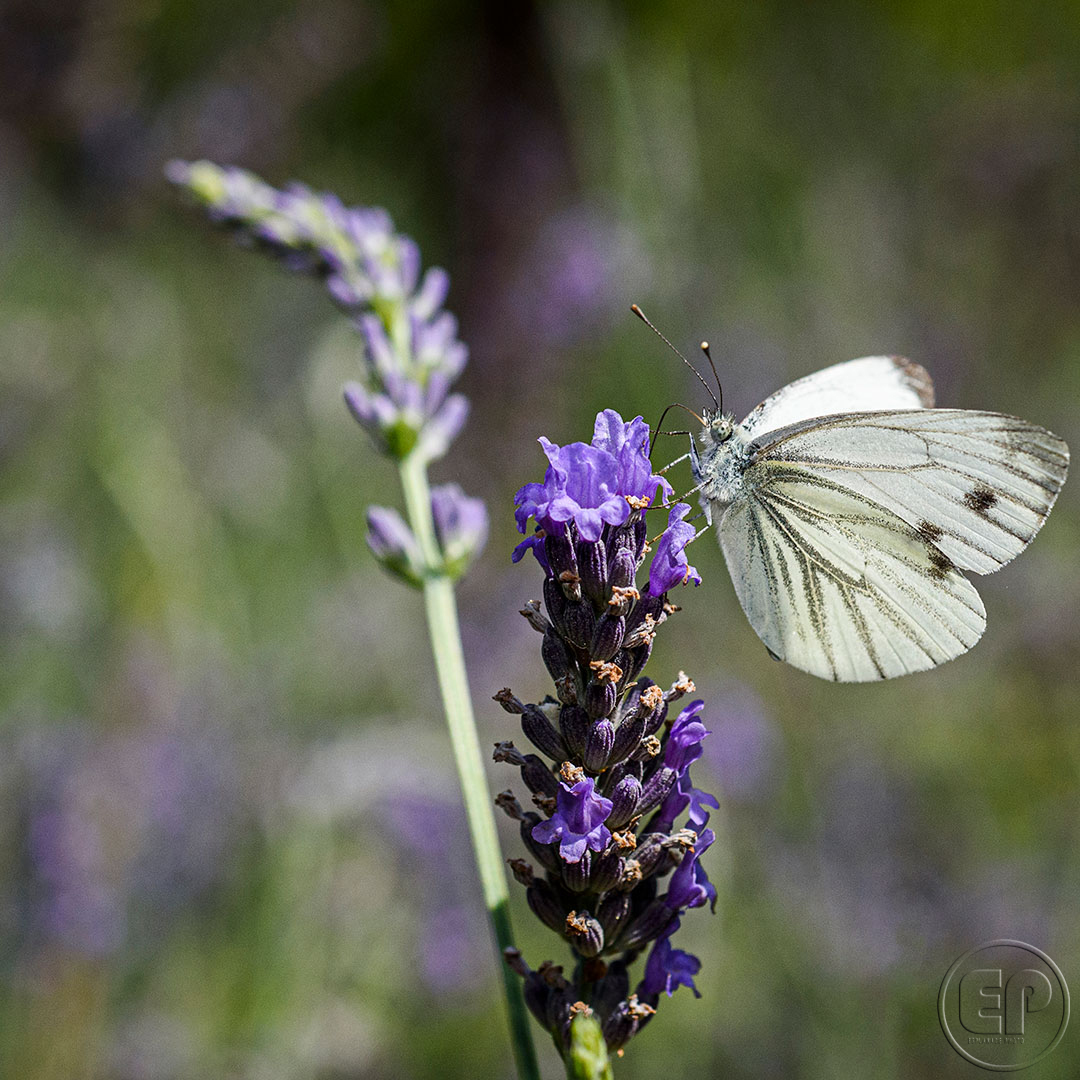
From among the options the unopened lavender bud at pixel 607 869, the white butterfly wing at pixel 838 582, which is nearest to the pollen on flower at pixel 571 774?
the unopened lavender bud at pixel 607 869

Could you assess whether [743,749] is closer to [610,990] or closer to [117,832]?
[117,832]

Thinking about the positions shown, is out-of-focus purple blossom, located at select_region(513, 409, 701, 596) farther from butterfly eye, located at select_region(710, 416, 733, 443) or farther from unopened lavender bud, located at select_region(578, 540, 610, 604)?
butterfly eye, located at select_region(710, 416, 733, 443)

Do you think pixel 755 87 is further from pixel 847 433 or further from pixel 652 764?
pixel 652 764

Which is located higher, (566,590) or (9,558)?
(9,558)

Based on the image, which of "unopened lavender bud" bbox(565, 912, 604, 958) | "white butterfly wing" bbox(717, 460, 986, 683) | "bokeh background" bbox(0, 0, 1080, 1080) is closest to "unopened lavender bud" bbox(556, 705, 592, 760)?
"unopened lavender bud" bbox(565, 912, 604, 958)

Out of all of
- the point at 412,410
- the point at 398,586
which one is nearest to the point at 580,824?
the point at 412,410

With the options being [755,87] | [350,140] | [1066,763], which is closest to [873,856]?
[1066,763]

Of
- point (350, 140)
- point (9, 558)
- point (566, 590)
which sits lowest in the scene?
point (566, 590)
